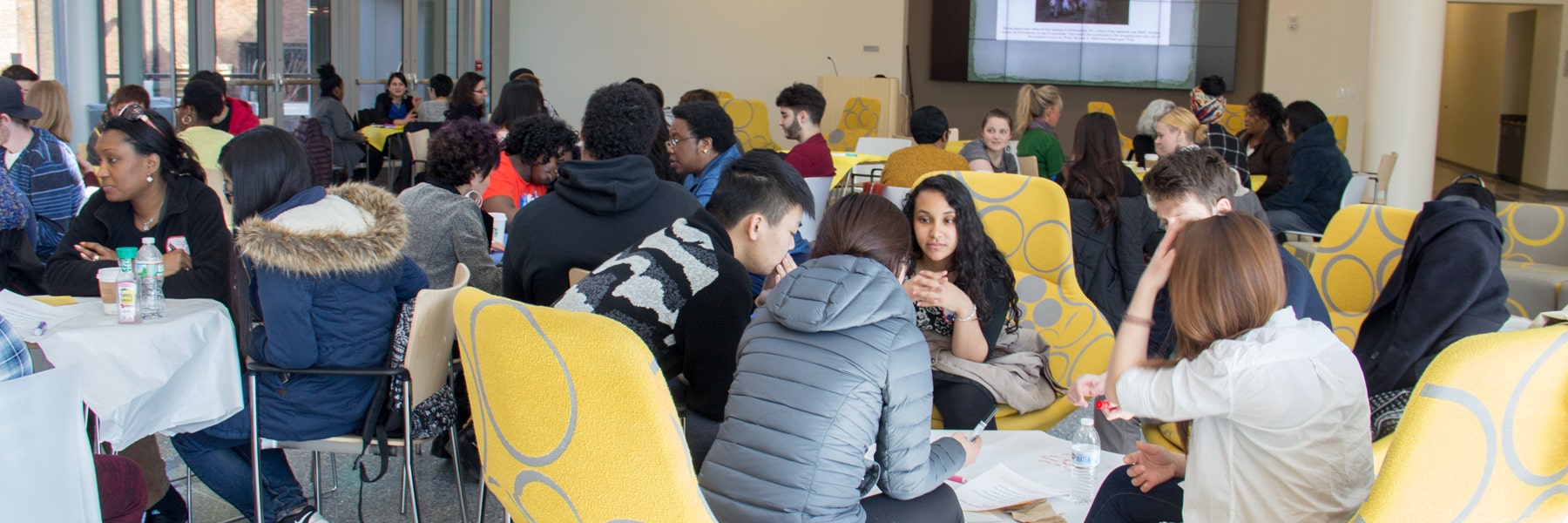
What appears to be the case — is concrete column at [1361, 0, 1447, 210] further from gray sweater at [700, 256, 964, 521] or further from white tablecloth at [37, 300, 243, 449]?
white tablecloth at [37, 300, 243, 449]

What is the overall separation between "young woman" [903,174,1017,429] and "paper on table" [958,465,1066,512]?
2.26 ft

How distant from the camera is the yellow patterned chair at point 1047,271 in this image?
347 cm

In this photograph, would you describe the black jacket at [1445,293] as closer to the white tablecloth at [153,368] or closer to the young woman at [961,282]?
the young woman at [961,282]

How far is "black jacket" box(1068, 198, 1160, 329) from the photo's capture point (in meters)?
4.24

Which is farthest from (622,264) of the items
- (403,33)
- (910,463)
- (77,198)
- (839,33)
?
(839,33)

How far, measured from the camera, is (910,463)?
6.13 ft

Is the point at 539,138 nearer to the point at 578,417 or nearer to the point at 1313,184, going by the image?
the point at 578,417

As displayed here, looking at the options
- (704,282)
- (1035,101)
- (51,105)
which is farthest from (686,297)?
(1035,101)

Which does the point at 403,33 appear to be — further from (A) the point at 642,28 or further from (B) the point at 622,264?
(B) the point at 622,264

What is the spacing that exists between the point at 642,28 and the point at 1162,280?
42.6 feet

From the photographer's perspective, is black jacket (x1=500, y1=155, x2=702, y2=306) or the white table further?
black jacket (x1=500, y1=155, x2=702, y2=306)

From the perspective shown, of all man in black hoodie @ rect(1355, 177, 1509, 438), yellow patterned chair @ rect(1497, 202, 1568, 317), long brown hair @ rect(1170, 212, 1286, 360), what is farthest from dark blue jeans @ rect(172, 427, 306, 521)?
yellow patterned chair @ rect(1497, 202, 1568, 317)

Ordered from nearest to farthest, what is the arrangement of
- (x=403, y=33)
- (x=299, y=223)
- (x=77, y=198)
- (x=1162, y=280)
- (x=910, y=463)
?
1. (x=910, y=463)
2. (x=1162, y=280)
3. (x=299, y=223)
4. (x=77, y=198)
5. (x=403, y=33)

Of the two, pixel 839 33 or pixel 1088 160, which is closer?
pixel 1088 160
